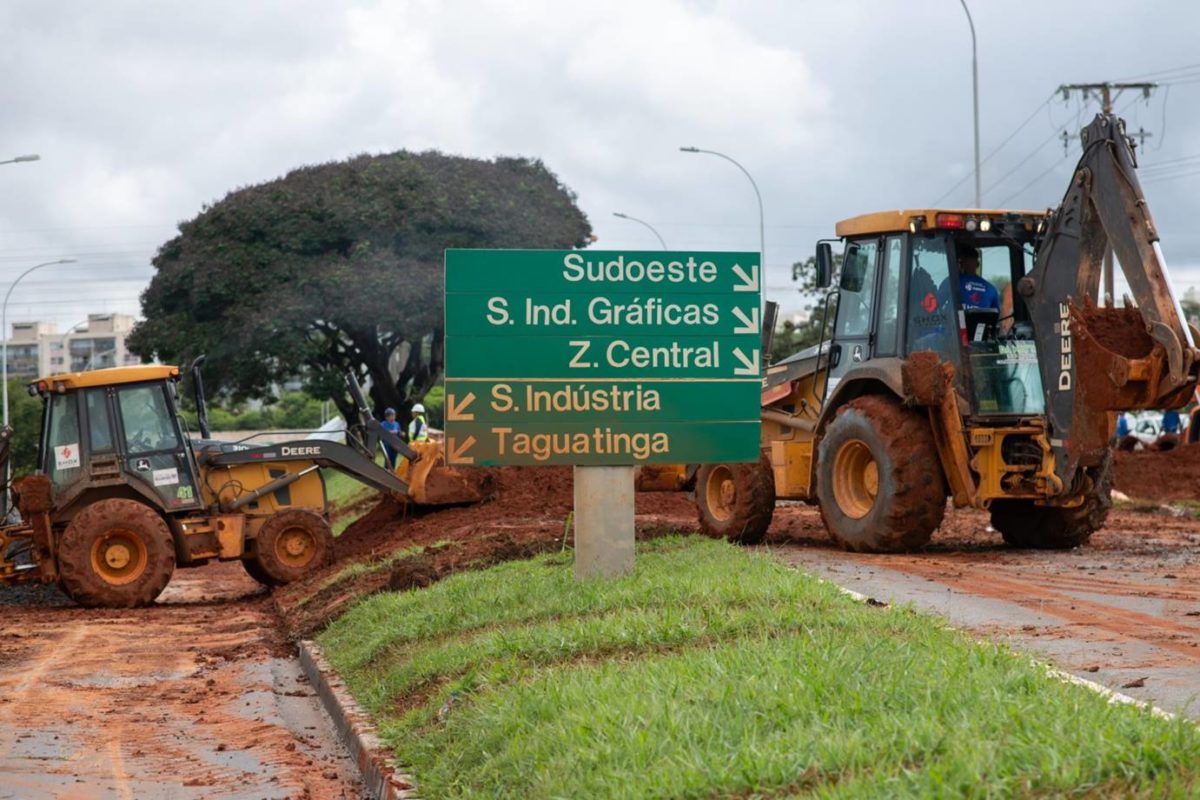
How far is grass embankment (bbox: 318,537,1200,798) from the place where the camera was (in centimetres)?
586

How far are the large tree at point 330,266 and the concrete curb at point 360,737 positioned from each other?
31672mm

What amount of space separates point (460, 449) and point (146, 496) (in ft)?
31.3

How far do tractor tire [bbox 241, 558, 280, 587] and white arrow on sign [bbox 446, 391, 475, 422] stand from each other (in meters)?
9.86

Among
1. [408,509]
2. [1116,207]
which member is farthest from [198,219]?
[1116,207]

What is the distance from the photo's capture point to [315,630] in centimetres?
1573

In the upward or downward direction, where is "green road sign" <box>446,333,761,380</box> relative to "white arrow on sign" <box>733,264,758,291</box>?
downward

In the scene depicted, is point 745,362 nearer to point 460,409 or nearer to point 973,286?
point 460,409

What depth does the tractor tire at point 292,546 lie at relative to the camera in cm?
2148

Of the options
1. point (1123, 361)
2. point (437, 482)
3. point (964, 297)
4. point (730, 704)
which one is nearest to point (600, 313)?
point (1123, 361)

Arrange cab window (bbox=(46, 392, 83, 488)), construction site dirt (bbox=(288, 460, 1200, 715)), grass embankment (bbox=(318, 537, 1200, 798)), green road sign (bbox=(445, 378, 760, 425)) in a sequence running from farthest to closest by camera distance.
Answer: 1. cab window (bbox=(46, 392, 83, 488))
2. green road sign (bbox=(445, 378, 760, 425))
3. construction site dirt (bbox=(288, 460, 1200, 715))
4. grass embankment (bbox=(318, 537, 1200, 798))

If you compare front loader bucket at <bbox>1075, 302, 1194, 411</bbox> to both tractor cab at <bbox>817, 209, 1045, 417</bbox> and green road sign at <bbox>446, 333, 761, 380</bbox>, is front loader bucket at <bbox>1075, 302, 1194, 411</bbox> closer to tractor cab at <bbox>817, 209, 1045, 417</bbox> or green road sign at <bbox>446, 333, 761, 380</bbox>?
tractor cab at <bbox>817, 209, 1045, 417</bbox>

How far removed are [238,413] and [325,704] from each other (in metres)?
80.3

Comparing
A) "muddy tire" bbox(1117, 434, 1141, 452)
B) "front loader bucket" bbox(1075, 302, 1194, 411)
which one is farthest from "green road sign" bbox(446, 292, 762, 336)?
"muddy tire" bbox(1117, 434, 1141, 452)

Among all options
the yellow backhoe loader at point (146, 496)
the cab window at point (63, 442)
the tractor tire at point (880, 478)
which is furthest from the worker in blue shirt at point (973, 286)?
the cab window at point (63, 442)
